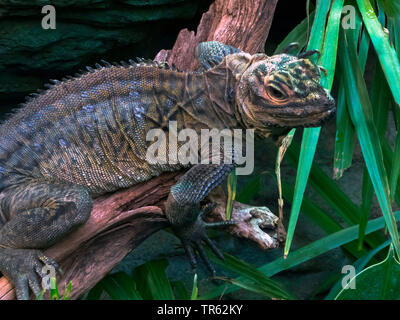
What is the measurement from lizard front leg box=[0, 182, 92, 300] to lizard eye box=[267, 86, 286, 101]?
1185 mm

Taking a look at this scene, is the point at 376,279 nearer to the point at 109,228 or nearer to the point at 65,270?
the point at 109,228

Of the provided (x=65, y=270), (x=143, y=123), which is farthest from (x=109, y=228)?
(x=143, y=123)

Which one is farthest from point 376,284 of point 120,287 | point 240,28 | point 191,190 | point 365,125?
point 240,28

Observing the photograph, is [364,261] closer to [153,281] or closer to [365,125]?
[365,125]

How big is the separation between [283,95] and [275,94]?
47 mm

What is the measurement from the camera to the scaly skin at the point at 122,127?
8.48 ft

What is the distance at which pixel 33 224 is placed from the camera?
2.51m

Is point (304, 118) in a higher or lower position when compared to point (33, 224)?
higher

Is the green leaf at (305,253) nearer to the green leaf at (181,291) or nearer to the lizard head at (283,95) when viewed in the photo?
the green leaf at (181,291)

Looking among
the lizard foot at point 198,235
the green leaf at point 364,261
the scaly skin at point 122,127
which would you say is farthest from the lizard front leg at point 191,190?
the green leaf at point 364,261

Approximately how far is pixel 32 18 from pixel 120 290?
2269 millimetres

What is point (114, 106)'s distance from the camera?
2971 mm

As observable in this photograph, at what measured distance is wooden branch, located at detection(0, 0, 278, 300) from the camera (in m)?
2.71

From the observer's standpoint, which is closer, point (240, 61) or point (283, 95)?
point (283, 95)
